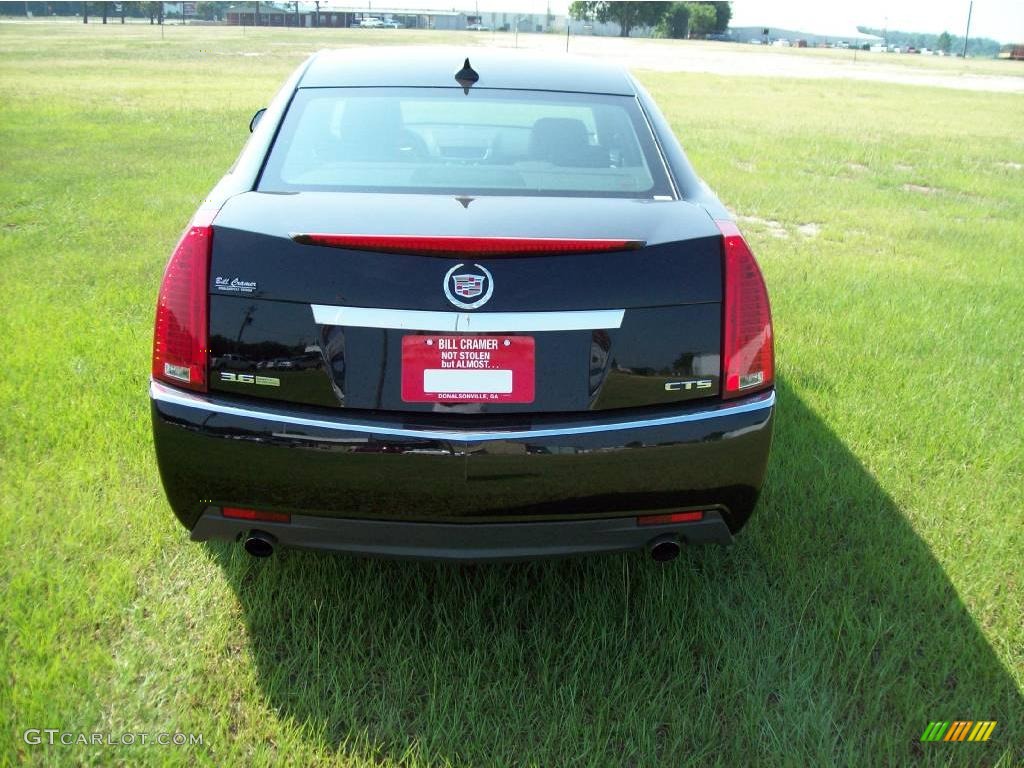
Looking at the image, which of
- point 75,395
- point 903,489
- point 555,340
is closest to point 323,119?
point 555,340

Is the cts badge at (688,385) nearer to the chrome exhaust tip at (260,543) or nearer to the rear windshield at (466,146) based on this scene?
the rear windshield at (466,146)

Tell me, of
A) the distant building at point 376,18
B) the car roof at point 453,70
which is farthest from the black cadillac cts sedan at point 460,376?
the distant building at point 376,18

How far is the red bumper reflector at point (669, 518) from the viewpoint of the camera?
253cm

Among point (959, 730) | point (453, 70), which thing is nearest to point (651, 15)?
point (453, 70)

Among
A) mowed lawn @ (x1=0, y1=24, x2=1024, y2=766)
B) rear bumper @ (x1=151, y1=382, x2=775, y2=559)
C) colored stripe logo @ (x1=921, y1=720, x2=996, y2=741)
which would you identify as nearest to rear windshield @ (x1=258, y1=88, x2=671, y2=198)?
rear bumper @ (x1=151, y1=382, x2=775, y2=559)

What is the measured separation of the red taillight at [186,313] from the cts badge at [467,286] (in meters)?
0.65

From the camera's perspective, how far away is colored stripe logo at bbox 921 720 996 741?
2467 millimetres

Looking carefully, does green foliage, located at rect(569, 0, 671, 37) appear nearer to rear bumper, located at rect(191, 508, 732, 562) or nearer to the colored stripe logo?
rear bumper, located at rect(191, 508, 732, 562)

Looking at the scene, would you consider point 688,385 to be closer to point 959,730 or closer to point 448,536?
point 448,536

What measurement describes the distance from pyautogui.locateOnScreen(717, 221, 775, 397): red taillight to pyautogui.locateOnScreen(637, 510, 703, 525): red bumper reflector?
1.14 feet

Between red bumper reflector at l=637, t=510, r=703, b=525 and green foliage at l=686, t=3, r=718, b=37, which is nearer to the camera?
red bumper reflector at l=637, t=510, r=703, b=525

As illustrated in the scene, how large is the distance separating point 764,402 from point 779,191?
30.7ft

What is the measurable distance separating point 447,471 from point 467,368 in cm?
27

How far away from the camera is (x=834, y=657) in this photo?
9.07 feet
